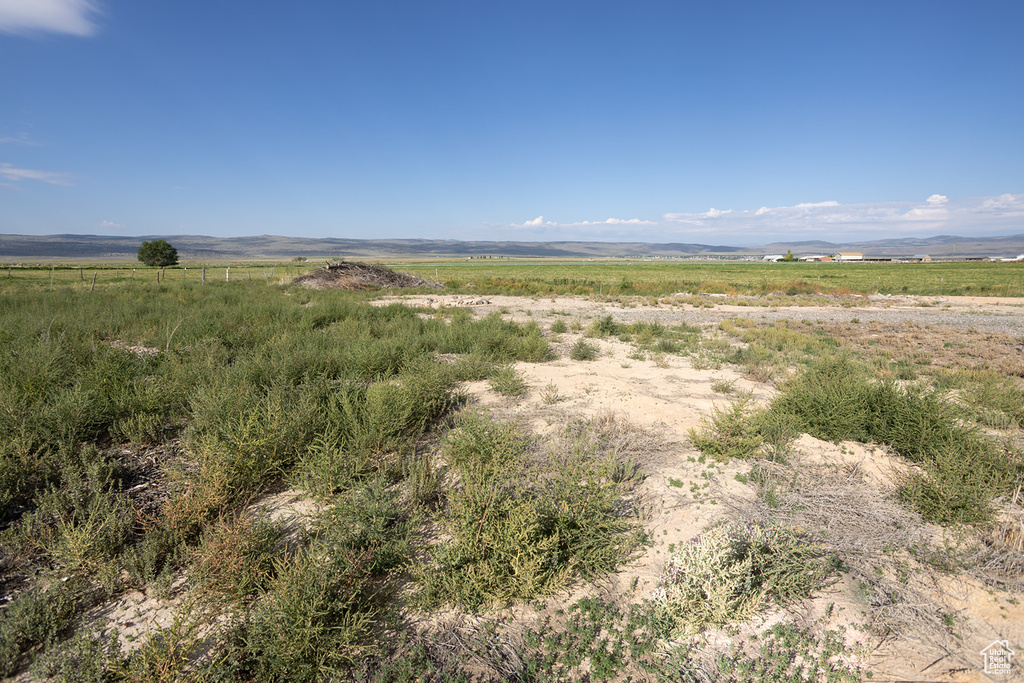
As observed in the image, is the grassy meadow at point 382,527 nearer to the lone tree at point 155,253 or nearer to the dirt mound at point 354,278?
the dirt mound at point 354,278

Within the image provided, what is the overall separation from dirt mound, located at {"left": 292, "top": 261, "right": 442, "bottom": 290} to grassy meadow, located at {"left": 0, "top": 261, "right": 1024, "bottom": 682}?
2285cm

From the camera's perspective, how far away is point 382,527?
3.49 metres

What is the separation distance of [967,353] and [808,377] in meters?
8.51

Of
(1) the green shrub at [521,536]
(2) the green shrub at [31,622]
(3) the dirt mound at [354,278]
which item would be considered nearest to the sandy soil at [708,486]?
(1) the green shrub at [521,536]

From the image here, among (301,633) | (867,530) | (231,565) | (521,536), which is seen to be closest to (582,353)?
(867,530)

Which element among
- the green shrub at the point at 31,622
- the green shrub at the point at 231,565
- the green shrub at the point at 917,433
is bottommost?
the green shrub at the point at 31,622

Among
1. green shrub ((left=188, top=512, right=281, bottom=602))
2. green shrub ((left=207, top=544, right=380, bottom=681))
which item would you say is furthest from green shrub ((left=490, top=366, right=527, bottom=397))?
green shrub ((left=207, top=544, right=380, bottom=681))

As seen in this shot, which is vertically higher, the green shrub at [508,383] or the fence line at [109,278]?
the fence line at [109,278]

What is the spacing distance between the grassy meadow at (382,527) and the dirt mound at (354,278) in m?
22.9

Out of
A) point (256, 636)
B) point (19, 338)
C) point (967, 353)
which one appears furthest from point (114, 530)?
point (967, 353)

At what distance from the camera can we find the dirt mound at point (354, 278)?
94.5 ft

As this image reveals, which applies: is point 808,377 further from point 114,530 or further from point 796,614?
point 114,530

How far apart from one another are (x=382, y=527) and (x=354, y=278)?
2820cm

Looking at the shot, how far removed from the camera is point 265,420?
463 cm
